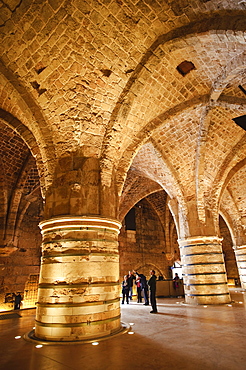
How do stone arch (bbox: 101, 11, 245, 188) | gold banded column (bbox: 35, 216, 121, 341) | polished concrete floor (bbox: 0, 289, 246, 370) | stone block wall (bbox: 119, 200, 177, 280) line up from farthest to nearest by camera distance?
stone block wall (bbox: 119, 200, 177, 280), stone arch (bbox: 101, 11, 245, 188), gold banded column (bbox: 35, 216, 121, 341), polished concrete floor (bbox: 0, 289, 246, 370)

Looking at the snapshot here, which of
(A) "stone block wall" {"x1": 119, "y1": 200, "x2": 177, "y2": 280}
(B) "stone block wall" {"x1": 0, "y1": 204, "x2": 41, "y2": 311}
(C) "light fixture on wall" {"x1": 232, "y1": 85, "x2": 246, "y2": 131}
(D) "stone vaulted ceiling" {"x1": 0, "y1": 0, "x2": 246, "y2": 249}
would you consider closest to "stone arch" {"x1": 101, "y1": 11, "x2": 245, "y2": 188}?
(D) "stone vaulted ceiling" {"x1": 0, "y1": 0, "x2": 246, "y2": 249}

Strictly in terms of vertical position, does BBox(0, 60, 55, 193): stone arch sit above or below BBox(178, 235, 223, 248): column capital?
above

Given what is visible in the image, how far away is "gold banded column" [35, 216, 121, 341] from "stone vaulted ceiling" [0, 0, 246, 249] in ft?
3.36

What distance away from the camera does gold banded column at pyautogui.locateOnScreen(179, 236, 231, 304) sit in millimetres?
7477

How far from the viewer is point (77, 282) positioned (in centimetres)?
408

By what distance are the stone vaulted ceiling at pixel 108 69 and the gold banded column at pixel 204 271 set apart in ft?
13.2

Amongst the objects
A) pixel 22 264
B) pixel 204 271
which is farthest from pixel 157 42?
pixel 22 264

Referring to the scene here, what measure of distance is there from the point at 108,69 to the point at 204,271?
20.5 feet

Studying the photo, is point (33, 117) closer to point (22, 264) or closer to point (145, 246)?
point (22, 264)

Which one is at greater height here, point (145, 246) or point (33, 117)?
point (33, 117)

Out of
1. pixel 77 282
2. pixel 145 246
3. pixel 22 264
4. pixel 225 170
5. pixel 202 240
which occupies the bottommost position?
pixel 77 282

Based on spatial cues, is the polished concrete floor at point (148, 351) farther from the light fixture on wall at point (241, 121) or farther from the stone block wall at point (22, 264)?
the stone block wall at point (22, 264)

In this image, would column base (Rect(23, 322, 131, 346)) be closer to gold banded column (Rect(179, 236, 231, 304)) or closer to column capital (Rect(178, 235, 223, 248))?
gold banded column (Rect(179, 236, 231, 304))

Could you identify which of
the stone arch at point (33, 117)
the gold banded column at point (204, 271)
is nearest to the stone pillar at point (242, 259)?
the gold banded column at point (204, 271)
